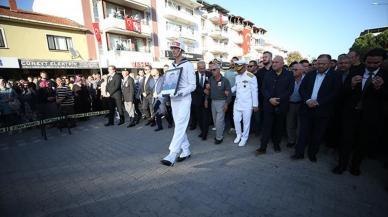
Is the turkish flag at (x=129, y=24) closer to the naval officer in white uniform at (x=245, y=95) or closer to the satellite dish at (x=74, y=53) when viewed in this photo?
the satellite dish at (x=74, y=53)

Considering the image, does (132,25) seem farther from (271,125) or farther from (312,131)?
(312,131)

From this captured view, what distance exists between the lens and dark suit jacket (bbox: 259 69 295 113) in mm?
4695

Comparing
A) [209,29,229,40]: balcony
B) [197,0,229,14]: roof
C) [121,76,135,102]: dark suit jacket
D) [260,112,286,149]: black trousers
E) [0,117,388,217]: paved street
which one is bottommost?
[0,117,388,217]: paved street

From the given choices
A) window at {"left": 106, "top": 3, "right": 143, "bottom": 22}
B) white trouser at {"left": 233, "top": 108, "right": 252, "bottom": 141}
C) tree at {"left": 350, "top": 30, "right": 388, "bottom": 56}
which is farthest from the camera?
tree at {"left": 350, "top": 30, "right": 388, "bottom": 56}

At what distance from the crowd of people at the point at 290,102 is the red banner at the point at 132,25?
1639 cm

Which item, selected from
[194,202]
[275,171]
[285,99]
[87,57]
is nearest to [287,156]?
[275,171]

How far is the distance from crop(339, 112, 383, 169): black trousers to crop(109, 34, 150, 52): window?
73.5ft

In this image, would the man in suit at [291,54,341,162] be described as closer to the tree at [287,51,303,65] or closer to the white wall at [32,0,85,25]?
the white wall at [32,0,85,25]

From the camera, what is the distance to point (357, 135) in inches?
149

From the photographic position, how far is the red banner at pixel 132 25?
22.6 m

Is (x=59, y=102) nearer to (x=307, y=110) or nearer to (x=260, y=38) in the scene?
(x=307, y=110)

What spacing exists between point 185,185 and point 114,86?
5950 mm

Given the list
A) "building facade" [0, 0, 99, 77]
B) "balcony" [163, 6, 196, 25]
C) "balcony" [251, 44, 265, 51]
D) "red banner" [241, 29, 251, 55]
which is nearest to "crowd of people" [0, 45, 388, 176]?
"building facade" [0, 0, 99, 77]

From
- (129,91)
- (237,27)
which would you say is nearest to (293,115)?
(129,91)
